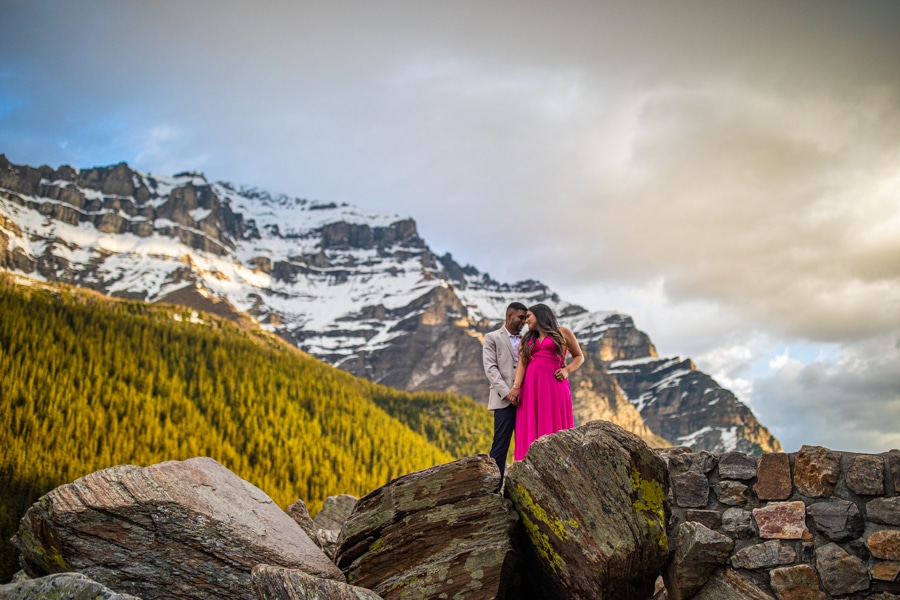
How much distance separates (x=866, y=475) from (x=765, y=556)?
5.13 feet

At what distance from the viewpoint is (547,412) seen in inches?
412

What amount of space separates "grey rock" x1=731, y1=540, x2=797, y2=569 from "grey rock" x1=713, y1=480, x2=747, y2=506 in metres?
0.58

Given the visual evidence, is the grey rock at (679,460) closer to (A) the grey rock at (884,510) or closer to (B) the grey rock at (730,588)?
(B) the grey rock at (730,588)

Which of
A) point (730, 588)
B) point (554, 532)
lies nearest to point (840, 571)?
point (730, 588)

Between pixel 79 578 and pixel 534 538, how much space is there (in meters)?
5.23

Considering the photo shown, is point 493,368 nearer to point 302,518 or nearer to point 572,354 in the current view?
point 572,354

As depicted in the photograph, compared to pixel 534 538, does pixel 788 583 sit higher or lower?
lower

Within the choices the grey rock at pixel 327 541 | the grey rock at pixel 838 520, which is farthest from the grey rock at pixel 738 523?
the grey rock at pixel 327 541

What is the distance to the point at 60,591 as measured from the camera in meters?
6.14

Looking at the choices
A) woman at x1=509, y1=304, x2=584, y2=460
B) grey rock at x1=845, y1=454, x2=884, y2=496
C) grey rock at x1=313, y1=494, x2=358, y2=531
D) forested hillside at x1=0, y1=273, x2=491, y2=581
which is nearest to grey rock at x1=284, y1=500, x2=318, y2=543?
grey rock at x1=313, y1=494, x2=358, y2=531

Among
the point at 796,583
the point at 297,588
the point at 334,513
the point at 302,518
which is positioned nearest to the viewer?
the point at 297,588

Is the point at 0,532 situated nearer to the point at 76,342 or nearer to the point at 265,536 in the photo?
the point at 76,342

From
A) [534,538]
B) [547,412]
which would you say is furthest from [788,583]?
[547,412]

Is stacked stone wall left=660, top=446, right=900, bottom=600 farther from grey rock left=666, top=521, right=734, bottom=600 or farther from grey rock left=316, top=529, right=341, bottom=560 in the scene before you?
grey rock left=316, top=529, right=341, bottom=560
